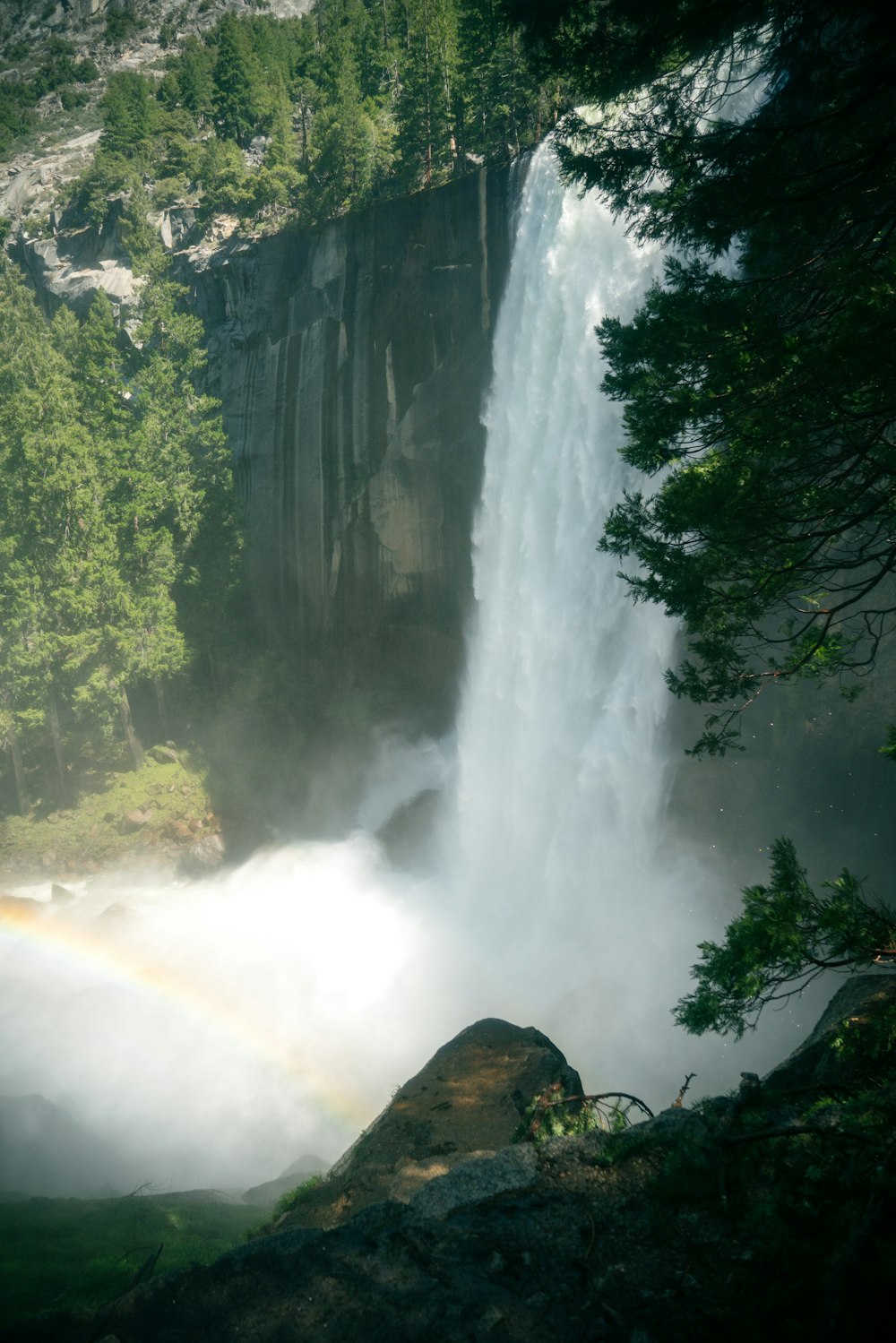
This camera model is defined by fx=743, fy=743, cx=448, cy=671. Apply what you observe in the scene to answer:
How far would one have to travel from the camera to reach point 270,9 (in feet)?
183

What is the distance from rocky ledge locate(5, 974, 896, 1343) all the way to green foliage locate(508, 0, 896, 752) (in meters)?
3.05

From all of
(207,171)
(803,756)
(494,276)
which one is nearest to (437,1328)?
(803,756)

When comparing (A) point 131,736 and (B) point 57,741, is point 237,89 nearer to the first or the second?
(A) point 131,736

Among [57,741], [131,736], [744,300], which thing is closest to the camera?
[744,300]

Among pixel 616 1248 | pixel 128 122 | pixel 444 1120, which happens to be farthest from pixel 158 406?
pixel 616 1248

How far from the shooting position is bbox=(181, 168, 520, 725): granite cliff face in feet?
67.0

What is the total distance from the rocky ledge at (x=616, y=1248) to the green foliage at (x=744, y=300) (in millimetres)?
3053

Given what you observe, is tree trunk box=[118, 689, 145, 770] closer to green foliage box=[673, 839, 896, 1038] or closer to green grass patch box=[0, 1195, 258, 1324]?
green grass patch box=[0, 1195, 258, 1324]

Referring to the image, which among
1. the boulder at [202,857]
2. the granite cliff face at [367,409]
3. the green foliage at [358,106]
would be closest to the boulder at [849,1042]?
the granite cliff face at [367,409]

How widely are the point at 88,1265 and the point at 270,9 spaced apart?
74565 mm

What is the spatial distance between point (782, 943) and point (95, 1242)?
705cm

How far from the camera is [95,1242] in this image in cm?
705

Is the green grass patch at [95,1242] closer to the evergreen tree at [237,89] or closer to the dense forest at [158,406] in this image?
the dense forest at [158,406]

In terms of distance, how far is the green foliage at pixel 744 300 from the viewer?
505 centimetres
